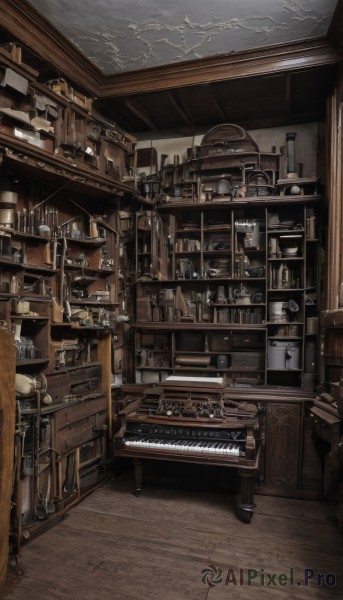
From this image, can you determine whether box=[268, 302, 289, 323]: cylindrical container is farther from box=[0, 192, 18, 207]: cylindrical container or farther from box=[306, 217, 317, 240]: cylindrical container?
box=[0, 192, 18, 207]: cylindrical container

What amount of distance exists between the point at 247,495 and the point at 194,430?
687 mm

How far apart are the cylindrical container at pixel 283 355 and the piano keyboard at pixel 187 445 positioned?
1.21 m

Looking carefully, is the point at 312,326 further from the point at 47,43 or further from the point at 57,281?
the point at 47,43

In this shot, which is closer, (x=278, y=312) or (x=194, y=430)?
(x=194, y=430)

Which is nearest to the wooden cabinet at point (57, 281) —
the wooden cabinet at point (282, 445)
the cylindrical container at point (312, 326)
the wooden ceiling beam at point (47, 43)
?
the wooden ceiling beam at point (47, 43)

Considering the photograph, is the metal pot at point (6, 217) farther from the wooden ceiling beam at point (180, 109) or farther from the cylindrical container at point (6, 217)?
the wooden ceiling beam at point (180, 109)

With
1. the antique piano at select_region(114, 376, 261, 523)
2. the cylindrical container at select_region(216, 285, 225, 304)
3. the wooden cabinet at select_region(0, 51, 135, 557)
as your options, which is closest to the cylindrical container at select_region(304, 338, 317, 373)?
the antique piano at select_region(114, 376, 261, 523)

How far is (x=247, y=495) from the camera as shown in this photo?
11.6 feet

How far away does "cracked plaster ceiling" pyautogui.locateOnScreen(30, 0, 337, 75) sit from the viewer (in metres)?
3.28

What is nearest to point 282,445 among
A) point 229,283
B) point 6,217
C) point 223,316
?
point 223,316

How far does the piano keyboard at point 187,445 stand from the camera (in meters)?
3.54

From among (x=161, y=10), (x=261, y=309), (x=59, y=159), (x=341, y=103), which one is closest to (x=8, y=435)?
(x=59, y=159)

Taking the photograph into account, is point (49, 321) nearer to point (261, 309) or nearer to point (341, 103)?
point (261, 309)

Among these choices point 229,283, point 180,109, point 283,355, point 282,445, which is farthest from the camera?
point 229,283
